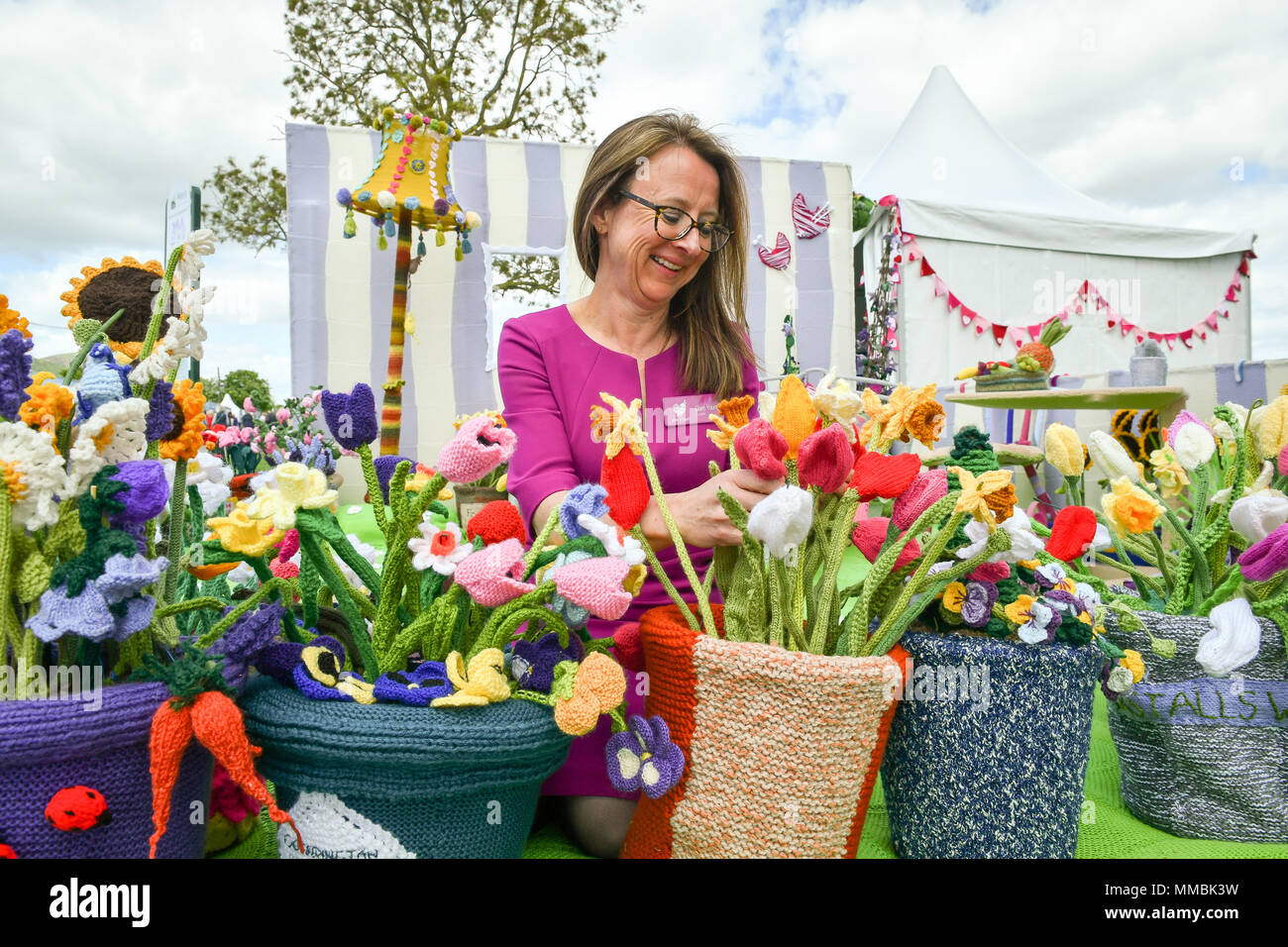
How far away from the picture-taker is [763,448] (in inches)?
23.3

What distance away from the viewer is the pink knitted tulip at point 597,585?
21.7 inches

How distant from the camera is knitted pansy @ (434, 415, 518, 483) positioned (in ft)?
1.89

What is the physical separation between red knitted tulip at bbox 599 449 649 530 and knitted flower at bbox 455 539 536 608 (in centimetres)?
9

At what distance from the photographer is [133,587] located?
49 centimetres

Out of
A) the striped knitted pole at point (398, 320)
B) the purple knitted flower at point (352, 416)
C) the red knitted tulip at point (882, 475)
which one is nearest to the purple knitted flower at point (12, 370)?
the purple knitted flower at point (352, 416)

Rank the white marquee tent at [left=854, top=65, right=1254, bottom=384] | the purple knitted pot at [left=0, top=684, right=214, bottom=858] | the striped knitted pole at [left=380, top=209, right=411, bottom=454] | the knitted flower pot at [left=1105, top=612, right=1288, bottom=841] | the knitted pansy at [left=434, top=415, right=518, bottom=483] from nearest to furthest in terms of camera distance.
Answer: the purple knitted pot at [left=0, top=684, right=214, bottom=858], the knitted pansy at [left=434, top=415, right=518, bottom=483], the knitted flower pot at [left=1105, top=612, right=1288, bottom=841], the striped knitted pole at [left=380, top=209, right=411, bottom=454], the white marquee tent at [left=854, top=65, right=1254, bottom=384]

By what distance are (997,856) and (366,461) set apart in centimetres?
61

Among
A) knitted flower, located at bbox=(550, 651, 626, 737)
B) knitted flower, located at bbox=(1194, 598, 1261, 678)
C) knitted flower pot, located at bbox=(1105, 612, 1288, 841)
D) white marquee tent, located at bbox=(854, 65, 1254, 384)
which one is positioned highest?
white marquee tent, located at bbox=(854, 65, 1254, 384)

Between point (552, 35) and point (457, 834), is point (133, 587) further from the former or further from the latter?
point (552, 35)

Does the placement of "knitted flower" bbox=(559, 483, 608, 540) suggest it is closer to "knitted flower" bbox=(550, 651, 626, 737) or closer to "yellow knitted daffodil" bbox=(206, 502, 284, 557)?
"knitted flower" bbox=(550, 651, 626, 737)

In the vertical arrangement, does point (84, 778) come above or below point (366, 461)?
below

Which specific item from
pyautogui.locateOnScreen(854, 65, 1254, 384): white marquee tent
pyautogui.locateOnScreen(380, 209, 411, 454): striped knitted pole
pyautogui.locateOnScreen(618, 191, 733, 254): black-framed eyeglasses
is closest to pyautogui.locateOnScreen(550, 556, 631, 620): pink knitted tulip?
pyautogui.locateOnScreen(618, 191, 733, 254): black-framed eyeglasses

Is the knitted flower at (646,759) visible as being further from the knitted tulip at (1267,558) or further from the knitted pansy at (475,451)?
the knitted tulip at (1267,558)
